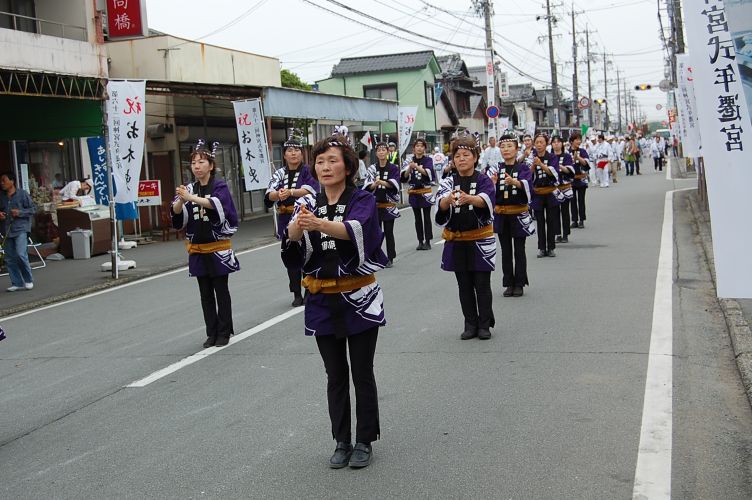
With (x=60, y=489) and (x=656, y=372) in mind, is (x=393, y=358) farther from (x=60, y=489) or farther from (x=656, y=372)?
(x=60, y=489)

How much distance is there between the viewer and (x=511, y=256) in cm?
1071

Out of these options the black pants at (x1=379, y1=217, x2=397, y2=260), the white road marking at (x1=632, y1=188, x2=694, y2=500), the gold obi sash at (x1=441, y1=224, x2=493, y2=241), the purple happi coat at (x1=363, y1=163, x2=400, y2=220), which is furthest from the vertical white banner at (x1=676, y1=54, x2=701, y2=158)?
the gold obi sash at (x1=441, y1=224, x2=493, y2=241)

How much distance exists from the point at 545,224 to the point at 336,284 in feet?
32.8

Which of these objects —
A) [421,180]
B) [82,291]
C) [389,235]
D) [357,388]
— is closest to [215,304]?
[357,388]

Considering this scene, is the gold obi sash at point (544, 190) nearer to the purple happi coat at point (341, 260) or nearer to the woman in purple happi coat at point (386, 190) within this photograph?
the woman in purple happi coat at point (386, 190)

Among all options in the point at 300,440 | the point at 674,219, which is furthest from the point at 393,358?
the point at 674,219

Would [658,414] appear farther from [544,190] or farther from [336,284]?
[544,190]

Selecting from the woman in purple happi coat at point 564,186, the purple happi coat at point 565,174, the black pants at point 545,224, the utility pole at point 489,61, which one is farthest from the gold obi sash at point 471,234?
the utility pole at point 489,61

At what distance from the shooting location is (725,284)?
436 centimetres

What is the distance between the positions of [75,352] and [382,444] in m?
4.87

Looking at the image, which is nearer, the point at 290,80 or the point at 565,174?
the point at 565,174

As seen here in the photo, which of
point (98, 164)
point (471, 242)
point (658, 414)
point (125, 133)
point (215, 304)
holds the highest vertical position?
point (125, 133)

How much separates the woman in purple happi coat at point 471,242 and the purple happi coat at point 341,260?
3143 millimetres

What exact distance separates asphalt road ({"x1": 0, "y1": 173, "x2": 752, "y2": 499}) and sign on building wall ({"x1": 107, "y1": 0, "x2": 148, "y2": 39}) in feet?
27.7
